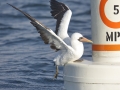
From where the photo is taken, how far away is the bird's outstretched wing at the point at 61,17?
6.36 metres

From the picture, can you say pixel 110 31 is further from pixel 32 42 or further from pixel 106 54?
pixel 32 42

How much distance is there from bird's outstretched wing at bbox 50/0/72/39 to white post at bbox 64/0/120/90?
0.84 metres

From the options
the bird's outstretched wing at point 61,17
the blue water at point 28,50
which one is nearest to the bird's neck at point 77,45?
the bird's outstretched wing at point 61,17

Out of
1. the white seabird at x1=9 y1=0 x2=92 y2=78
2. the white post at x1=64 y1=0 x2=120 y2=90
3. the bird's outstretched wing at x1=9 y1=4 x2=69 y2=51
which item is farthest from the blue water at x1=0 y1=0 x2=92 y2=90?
the white post at x1=64 y1=0 x2=120 y2=90

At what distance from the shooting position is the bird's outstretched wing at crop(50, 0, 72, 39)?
636 centimetres

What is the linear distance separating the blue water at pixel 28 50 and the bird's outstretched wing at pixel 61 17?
6.22ft

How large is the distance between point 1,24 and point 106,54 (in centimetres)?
1141

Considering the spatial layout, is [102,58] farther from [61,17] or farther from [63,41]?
[61,17]

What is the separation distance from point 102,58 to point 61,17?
4.45 ft

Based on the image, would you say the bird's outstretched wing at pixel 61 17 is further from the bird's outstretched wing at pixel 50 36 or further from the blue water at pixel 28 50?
the blue water at pixel 28 50

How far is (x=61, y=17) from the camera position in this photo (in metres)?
6.70

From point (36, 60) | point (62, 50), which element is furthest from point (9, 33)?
point (62, 50)

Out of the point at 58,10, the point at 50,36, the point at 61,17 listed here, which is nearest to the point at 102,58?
the point at 50,36

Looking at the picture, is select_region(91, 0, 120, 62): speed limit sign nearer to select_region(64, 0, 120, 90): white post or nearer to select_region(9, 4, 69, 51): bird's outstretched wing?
select_region(64, 0, 120, 90): white post
